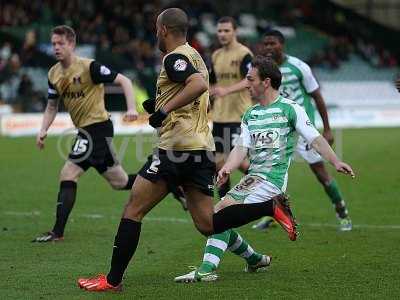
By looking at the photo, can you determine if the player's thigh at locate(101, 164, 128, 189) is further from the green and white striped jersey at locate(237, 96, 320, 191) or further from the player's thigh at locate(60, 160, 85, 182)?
the green and white striped jersey at locate(237, 96, 320, 191)

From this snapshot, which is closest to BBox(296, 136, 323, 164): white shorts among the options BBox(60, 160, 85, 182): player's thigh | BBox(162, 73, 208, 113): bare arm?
BBox(60, 160, 85, 182): player's thigh

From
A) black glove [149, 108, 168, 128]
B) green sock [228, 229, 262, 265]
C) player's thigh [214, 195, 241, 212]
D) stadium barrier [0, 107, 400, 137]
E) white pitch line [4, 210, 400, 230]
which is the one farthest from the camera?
stadium barrier [0, 107, 400, 137]

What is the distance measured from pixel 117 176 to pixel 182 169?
11.7ft

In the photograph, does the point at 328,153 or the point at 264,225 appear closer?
the point at 328,153

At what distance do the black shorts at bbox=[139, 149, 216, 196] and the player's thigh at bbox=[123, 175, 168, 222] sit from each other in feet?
0.14

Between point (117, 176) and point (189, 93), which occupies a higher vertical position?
point (189, 93)

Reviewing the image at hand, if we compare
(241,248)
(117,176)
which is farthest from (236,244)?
(117,176)

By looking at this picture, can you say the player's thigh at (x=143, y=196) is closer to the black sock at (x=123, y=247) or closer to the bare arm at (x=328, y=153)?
the black sock at (x=123, y=247)

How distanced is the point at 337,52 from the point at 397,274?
29.9m

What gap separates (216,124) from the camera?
1262 cm

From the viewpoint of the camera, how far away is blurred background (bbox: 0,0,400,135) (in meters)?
29.7

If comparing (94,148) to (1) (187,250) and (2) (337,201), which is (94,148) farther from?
(2) (337,201)

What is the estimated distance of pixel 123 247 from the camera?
7555 mm

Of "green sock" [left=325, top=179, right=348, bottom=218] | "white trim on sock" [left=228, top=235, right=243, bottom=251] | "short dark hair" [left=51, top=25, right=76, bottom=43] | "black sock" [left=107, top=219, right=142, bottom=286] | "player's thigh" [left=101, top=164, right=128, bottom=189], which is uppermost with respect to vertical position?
"short dark hair" [left=51, top=25, right=76, bottom=43]
